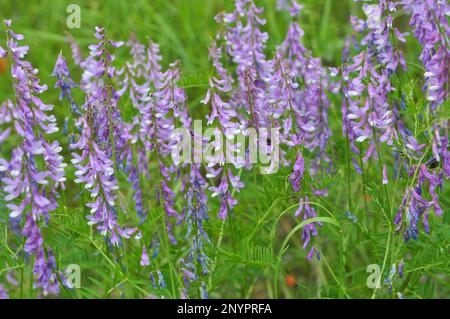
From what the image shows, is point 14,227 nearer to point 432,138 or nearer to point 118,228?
point 118,228

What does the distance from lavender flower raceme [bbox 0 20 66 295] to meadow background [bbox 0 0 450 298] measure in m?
0.08

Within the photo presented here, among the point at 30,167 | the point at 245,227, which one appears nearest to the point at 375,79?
the point at 245,227

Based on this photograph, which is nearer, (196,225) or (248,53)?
(196,225)

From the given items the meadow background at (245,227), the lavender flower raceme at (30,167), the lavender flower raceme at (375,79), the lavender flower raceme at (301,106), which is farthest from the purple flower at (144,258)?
the lavender flower raceme at (375,79)

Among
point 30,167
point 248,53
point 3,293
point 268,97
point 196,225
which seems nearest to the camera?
point 30,167

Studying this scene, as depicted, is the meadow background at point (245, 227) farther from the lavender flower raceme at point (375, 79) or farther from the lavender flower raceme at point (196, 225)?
the lavender flower raceme at point (375, 79)

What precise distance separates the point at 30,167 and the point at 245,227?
832mm

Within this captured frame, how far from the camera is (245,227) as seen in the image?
2.57 meters

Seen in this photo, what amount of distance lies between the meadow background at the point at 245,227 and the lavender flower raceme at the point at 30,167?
0.08 meters

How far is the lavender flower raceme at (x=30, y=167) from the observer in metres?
2.02

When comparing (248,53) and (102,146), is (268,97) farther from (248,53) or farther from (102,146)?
(102,146)

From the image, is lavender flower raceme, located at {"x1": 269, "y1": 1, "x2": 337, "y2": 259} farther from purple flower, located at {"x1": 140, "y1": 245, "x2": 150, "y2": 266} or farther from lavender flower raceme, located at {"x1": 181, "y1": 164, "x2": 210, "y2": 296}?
purple flower, located at {"x1": 140, "y1": 245, "x2": 150, "y2": 266}

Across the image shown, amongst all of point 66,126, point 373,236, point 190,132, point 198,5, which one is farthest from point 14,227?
point 198,5

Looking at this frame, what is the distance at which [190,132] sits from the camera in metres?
2.34
